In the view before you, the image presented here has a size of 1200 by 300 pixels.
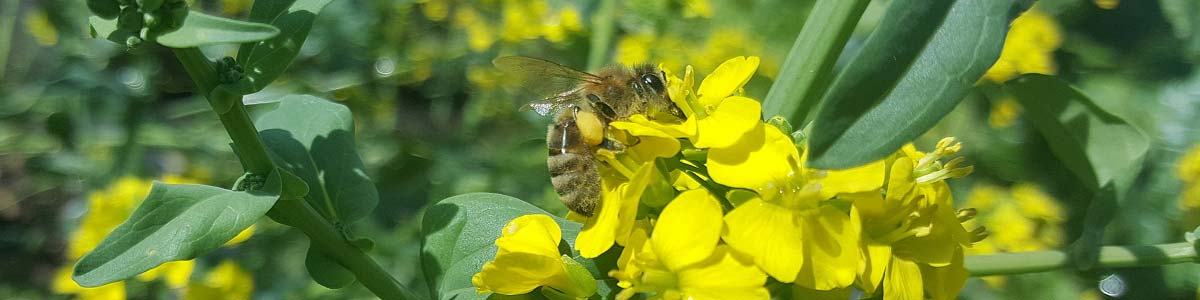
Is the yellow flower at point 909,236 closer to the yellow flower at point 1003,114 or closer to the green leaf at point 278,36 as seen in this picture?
the green leaf at point 278,36

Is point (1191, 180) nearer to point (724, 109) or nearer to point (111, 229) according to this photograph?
point (724, 109)

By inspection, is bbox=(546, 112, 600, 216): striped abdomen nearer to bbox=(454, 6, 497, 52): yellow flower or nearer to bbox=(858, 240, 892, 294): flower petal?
bbox=(858, 240, 892, 294): flower petal

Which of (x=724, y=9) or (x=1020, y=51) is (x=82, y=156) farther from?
(x=1020, y=51)

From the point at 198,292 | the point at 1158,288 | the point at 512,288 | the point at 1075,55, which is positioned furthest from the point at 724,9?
the point at 512,288

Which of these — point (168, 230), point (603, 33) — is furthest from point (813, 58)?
point (603, 33)

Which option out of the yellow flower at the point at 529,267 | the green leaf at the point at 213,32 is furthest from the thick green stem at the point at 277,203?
the yellow flower at the point at 529,267

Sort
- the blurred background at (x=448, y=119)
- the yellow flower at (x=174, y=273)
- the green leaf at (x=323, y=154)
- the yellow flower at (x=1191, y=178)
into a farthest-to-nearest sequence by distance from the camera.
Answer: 1. the blurred background at (x=448, y=119)
2. the yellow flower at (x=174, y=273)
3. the yellow flower at (x=1191, y=178)
4. the green leaf at (x=323, y=154)

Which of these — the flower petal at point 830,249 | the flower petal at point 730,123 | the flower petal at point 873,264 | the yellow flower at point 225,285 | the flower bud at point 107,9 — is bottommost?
the yellow flower at point 225,285
